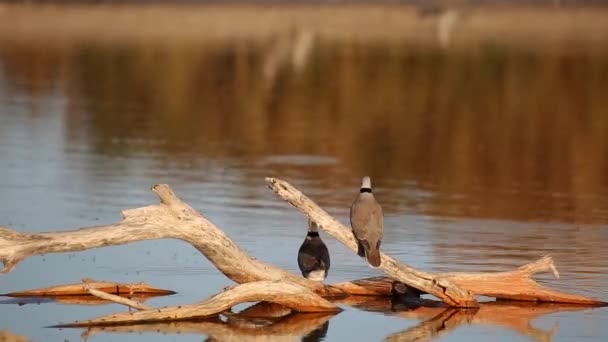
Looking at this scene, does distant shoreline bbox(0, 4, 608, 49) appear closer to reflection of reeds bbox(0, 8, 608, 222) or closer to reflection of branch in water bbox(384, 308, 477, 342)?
reflection of reeds bbox(0, 8, 608, 222)

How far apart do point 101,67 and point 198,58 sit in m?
4.16

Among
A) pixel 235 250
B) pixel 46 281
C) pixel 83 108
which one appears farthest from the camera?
→ pixel 83 108

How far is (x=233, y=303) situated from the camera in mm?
12719

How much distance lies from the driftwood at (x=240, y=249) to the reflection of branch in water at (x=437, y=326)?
16 cm

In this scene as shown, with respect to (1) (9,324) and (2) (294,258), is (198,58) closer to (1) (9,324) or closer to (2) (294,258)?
(2) (294,258)

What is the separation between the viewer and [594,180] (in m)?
22.5

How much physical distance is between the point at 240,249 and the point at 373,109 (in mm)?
20139

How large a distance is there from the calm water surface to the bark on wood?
362 millimetres

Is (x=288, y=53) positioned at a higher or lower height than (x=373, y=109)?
higher

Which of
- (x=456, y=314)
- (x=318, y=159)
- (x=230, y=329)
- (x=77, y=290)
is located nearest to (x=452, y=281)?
(x=456, y=314)

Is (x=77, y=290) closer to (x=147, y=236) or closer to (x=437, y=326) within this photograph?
(x=147, y=236)

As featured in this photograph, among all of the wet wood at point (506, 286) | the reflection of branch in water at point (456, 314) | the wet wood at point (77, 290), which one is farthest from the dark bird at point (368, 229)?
the wet wood at point (77, 290)

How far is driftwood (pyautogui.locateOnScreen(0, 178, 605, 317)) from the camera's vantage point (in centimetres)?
1251

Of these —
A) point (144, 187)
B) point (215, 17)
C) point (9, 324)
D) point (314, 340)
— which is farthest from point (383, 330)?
point (215, 17)
